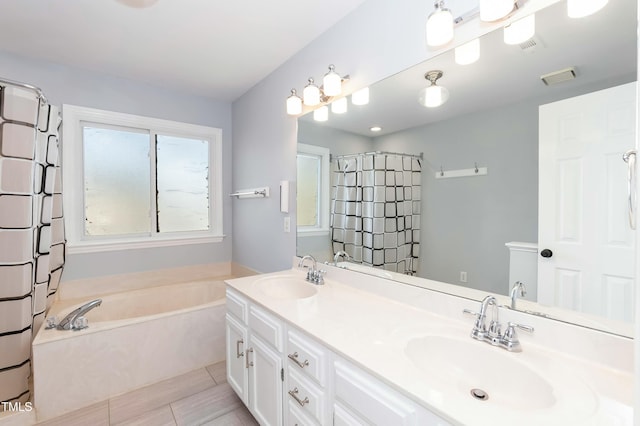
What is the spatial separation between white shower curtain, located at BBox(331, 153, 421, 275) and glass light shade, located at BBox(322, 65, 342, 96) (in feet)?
1.30

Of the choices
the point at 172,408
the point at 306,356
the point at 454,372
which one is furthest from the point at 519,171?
the point at 172,408

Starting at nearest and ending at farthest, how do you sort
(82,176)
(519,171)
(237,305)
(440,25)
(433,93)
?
(519,171) → (440,25) → (433,93) → (237,305) → (82,176)

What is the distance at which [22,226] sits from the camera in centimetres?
153

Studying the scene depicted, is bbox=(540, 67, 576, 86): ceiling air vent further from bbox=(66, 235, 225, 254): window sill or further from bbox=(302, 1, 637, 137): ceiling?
bbox=(66, 235, 225, 254): window sill

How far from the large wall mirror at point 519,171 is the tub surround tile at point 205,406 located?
3.97 ft

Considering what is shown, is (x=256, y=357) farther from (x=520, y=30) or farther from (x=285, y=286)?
(x=520, y=30)

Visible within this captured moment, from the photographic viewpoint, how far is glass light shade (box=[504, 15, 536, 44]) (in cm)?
101

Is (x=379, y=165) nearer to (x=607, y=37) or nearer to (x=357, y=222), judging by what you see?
(x=357, y=222)

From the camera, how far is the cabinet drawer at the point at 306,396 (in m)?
1.04

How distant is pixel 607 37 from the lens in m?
0.89

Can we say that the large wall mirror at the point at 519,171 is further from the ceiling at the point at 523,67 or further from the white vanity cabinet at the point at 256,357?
the white vanity cabinet at the point at 256,357

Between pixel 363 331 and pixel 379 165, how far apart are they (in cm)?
91

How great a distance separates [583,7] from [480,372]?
4.09ft

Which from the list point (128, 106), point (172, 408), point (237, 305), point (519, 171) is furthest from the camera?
point (128, 106)
